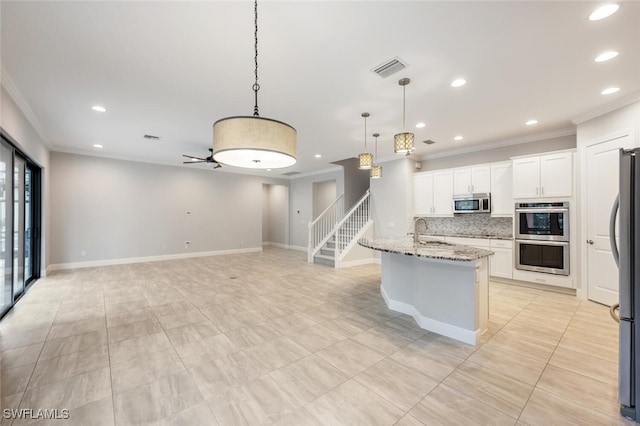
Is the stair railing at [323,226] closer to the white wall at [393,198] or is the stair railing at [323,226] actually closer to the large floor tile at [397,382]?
the white wall at [393,198]

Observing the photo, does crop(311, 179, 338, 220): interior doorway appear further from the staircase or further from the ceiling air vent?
the ceiling air vent

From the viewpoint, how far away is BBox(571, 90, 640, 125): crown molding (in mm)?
3441

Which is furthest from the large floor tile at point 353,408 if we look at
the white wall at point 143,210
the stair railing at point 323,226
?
the white wall at point 143,210

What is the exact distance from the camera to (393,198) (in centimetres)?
687

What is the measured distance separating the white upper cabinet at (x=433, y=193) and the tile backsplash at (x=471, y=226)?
1.29 feet

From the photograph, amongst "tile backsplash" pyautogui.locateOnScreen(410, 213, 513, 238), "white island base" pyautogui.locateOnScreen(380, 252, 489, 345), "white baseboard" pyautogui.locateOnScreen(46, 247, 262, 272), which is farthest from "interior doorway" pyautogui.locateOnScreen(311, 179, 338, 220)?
"white island base" pyautogui.locateOnScreen(380, 252, 489, 345)

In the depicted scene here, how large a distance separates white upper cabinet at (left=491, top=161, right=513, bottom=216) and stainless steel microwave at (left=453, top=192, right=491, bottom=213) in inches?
4.9

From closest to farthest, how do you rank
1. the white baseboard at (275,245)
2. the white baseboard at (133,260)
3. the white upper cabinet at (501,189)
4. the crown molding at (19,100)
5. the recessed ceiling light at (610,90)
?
1. the crown molding at (19,100)
2. the recessed ceiling light at (610,90)
3. the white upper cabinet at (501,189)
4. the white baseboard at (133,260)
5. the white baseboard at (275,245)

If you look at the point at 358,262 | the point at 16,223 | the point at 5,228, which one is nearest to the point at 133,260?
the point at 16,223

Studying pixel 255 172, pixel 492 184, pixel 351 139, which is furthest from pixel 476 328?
pixel 255 172

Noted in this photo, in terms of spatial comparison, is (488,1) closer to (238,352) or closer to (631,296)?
(631,296)

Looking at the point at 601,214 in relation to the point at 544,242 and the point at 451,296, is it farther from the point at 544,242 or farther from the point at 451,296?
the point at 451,296

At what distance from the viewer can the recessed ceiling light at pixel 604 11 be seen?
6.54 feet

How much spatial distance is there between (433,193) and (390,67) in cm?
418
